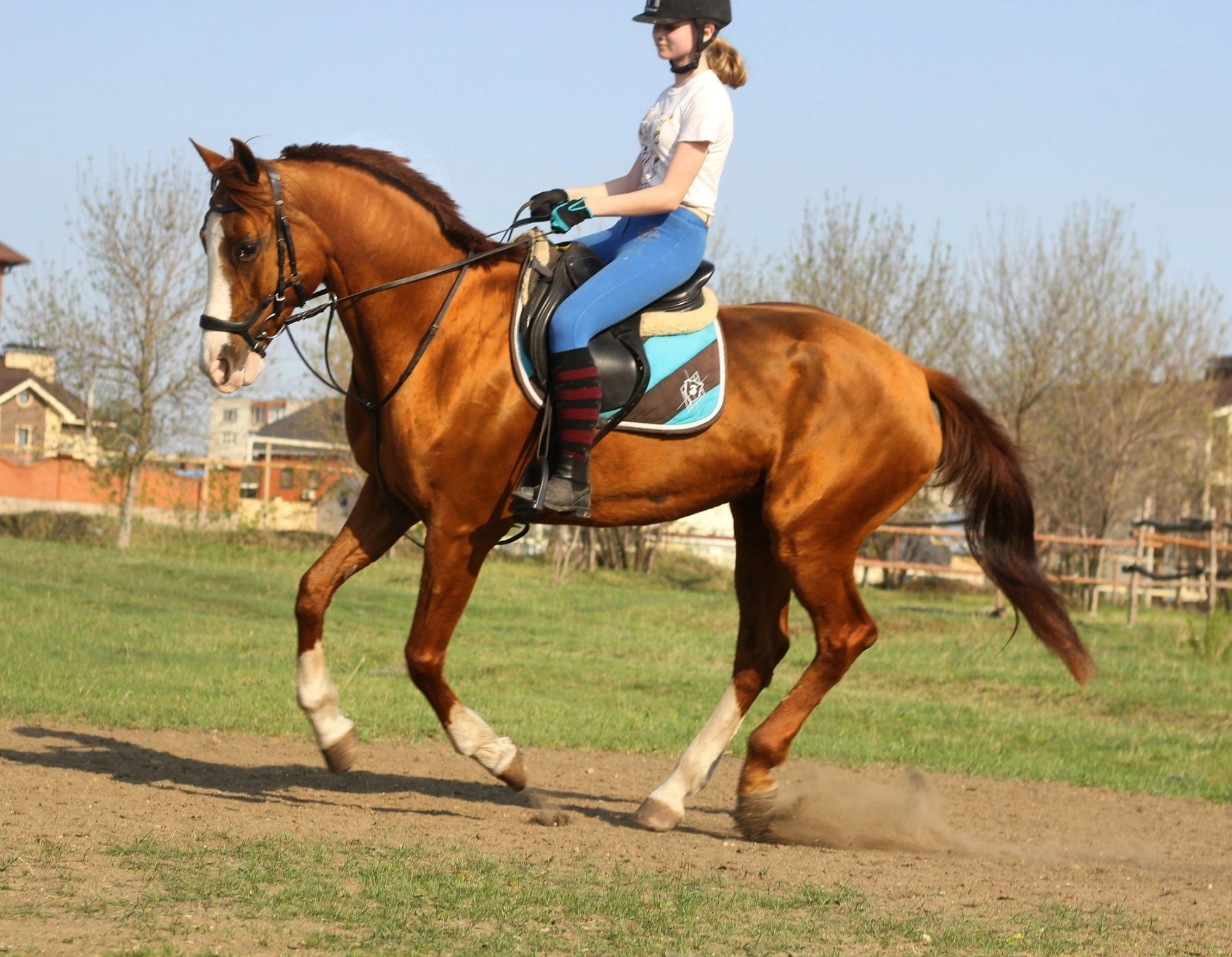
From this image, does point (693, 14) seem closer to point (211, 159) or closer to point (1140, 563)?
point (211, 159)

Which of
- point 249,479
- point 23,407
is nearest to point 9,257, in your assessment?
point 23,407

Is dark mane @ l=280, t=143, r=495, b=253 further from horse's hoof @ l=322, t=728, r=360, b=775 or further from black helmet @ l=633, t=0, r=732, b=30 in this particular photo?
horse's hoof @ l=322, t=728, r=360, b=775

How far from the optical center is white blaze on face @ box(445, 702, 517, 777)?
617 centimetres

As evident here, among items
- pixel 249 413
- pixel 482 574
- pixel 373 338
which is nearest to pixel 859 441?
pixel 373 338

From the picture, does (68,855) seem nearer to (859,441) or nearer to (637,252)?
(637,252)

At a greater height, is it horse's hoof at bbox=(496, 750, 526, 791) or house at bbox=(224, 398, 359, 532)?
house at bbox=(224, 398, 359, 532)

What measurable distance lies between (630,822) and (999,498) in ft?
8.28

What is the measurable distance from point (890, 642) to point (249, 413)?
87485 mm

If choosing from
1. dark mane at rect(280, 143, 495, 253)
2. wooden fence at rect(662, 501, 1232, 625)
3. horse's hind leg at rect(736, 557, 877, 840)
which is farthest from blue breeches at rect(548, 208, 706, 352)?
wooden fence at rect(662, 501, 1232, 625)

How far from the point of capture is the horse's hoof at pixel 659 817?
640 cm

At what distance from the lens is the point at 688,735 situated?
10062mm

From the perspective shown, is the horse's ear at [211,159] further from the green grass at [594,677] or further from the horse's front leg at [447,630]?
the green grass at [594,677]

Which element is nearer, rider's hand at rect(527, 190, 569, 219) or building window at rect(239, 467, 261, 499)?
rider's hand at rect(527, 190, 569, 219)

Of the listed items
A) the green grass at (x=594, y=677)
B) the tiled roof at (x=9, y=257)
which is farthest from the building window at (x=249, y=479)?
the tiled roof at (x=9, y=257)
